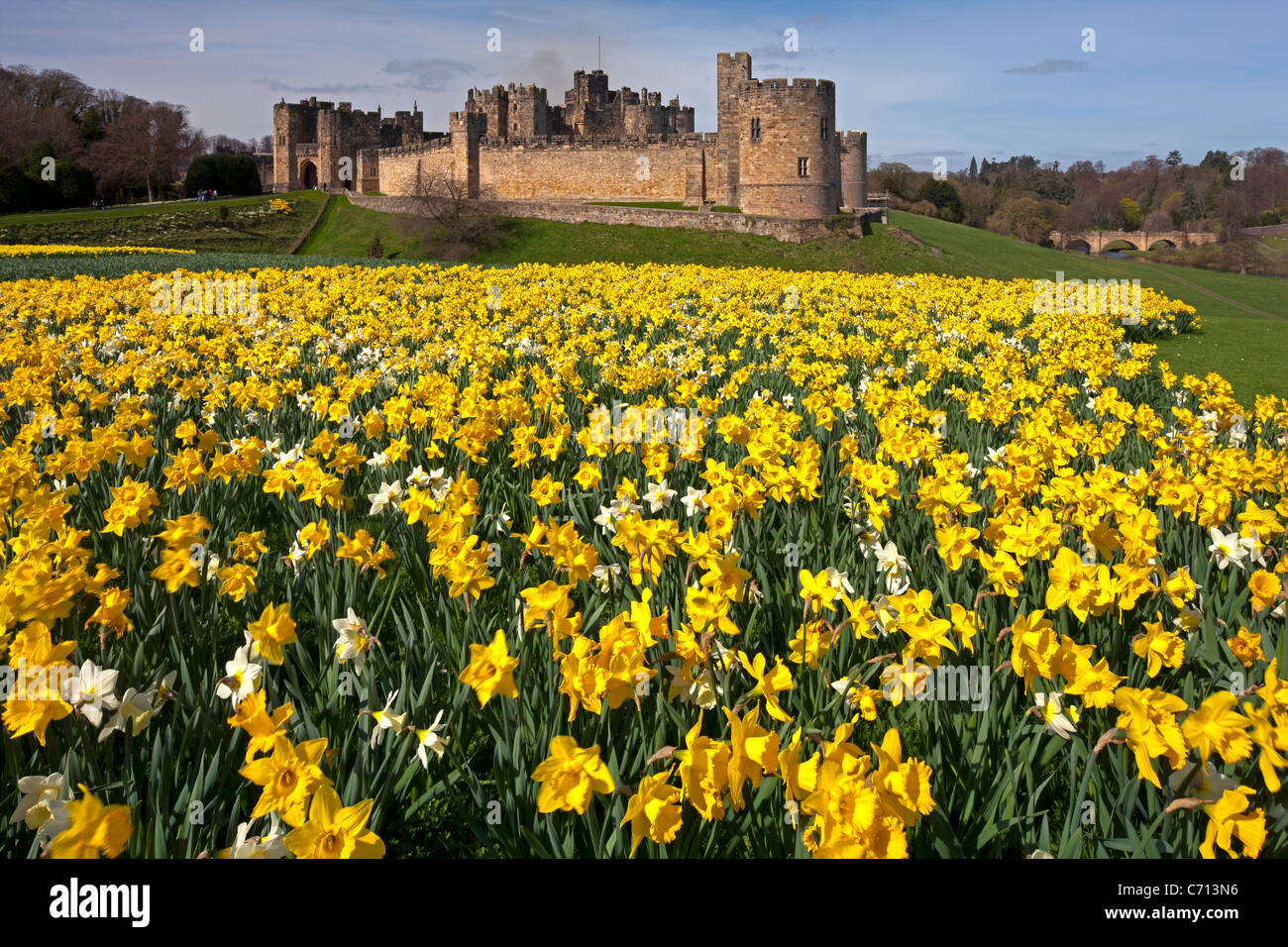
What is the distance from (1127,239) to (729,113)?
197 feet

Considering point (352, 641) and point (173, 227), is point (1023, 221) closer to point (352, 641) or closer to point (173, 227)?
point (173, 227)

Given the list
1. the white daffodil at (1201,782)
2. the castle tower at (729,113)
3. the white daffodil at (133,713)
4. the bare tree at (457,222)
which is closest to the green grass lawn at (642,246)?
the bare tree at (457,222)

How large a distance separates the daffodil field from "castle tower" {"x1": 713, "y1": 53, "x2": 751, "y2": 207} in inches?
1830

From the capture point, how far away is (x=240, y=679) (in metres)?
2.22

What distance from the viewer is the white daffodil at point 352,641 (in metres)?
2.38

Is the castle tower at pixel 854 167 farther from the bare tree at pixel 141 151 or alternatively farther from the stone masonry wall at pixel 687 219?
the bare tree at pixel 141 151

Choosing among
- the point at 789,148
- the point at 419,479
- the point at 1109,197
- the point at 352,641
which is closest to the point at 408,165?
the point at 789,148

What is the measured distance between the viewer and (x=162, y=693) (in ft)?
7.33

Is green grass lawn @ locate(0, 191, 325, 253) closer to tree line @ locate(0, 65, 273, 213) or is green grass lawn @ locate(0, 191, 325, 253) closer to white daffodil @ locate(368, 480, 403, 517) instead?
tree line @ locate(0, 65, 273, 213)

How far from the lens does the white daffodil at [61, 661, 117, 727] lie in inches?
77.0

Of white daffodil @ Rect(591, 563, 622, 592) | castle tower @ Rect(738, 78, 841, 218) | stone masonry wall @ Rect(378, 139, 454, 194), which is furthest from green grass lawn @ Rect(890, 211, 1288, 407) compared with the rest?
stone masonry wall @ Rect(378, 139, 454, 194)

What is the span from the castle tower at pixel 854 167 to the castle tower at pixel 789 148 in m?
20.4

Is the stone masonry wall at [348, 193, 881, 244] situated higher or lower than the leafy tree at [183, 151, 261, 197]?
lower
